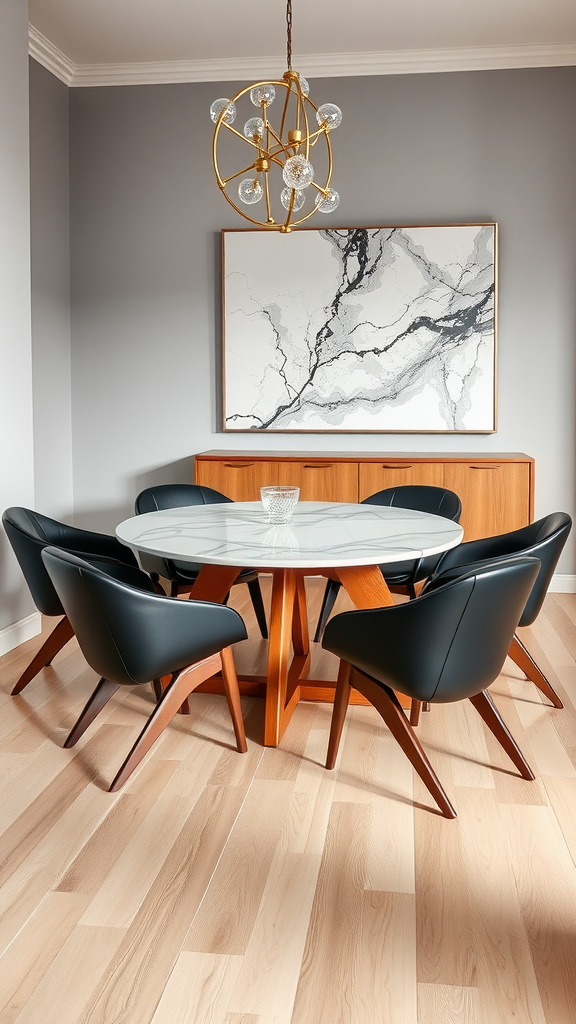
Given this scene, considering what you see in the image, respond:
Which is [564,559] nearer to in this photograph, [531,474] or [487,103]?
[531,474]

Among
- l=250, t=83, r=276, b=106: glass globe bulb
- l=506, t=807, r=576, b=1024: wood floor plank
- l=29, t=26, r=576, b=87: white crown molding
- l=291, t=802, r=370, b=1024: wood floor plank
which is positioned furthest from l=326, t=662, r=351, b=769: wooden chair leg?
l=29, t=26, r=576, b=87: white crown molding

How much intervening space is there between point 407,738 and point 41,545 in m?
1.39

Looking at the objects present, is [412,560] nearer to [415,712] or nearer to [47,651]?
[415,712]

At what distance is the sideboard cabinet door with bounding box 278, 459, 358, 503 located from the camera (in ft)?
15.6

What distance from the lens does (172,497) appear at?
13.2 ft

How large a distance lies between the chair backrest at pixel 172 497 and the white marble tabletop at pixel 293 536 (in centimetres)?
44

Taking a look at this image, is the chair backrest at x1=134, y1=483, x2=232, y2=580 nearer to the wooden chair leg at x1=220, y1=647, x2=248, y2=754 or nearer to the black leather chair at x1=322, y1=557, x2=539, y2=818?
the wooden chair leg at x1=220, y1=647, x2=248, y2=754

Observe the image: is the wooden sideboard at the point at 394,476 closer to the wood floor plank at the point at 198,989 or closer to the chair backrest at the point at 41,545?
the chair backrest at the point at 41,545

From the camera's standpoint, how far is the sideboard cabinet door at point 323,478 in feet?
15.6

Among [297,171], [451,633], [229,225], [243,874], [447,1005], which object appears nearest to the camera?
[447,1005]

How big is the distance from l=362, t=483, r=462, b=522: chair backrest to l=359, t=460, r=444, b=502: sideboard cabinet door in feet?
1.89

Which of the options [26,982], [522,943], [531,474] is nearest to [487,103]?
[531,474]

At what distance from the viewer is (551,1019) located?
152 centimetres

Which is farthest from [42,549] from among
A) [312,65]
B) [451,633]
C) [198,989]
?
[312,65]
